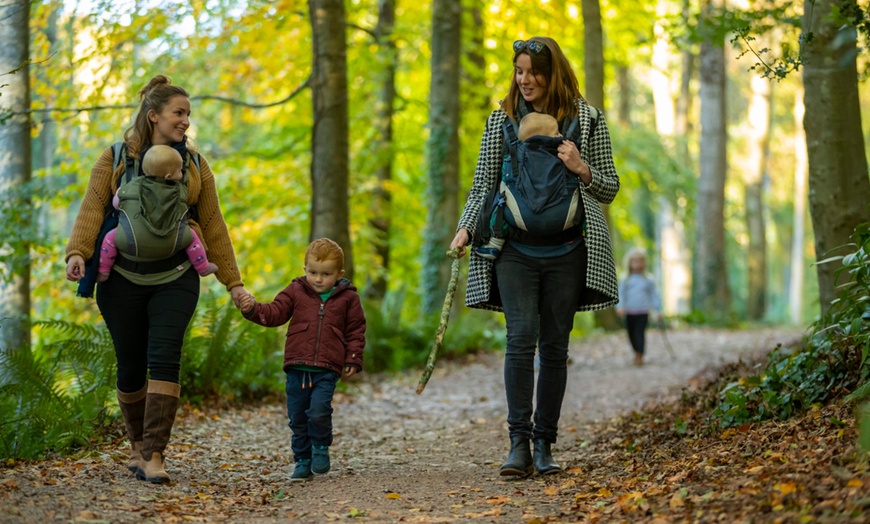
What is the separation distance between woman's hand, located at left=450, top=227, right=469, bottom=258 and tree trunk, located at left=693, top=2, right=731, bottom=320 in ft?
54.7

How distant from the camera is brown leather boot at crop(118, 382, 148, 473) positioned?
211 inches

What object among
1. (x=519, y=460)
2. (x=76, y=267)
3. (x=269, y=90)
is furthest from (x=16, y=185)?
(x=269, y=90)

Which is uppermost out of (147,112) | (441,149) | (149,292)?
(441,149)

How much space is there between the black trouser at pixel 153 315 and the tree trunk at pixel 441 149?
893cm

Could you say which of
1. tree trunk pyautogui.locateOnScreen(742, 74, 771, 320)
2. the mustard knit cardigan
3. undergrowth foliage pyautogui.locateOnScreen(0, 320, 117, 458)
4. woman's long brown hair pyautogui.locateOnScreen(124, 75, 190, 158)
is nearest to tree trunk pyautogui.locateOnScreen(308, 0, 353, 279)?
undergrowth foliage pyautogui.locateOnScreen(0, 320, 117, 458)

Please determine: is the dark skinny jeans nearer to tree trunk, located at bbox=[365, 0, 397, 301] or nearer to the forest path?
the forest path

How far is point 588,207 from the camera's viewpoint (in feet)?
17.3

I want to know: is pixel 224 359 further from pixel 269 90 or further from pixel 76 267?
pixel 269 90

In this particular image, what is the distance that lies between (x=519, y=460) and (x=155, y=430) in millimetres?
2005

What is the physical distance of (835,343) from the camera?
5609 millimetres

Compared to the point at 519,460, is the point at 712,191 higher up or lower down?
higher up

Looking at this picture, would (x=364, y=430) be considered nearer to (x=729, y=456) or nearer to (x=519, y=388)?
(x=519, y=388)

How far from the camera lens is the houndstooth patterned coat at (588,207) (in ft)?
17.4

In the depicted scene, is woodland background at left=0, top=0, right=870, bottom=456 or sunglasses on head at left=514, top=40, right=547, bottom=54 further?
woodland background at left=0, top=0, right=870, bottom=456
